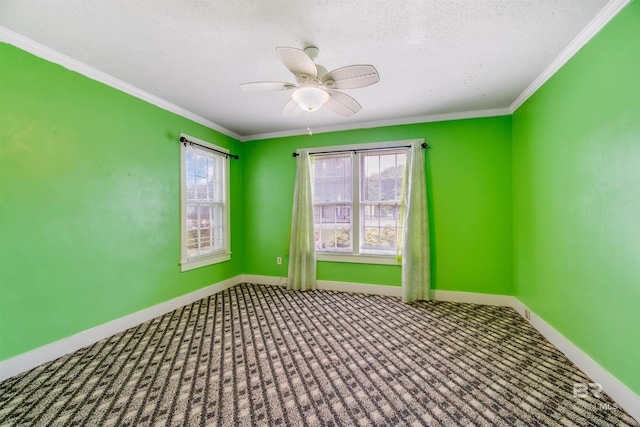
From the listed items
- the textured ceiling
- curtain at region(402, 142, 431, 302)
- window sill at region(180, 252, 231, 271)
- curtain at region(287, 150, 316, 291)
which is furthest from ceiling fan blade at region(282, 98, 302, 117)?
window sill at region(180, 252, 231, 271)

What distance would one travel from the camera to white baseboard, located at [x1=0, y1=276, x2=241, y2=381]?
77.7 inches

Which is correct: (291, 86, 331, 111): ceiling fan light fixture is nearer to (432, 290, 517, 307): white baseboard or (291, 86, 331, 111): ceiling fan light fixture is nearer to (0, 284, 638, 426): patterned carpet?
(0, 284, 638, 426): patterned carpet

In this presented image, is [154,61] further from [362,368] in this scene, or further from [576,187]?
[576,187]

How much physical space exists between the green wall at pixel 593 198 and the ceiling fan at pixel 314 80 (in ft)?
4.99

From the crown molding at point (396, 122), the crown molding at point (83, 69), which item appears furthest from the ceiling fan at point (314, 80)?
the crown molding at point (396, 122)

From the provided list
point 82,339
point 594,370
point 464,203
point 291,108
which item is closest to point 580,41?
point 464,203

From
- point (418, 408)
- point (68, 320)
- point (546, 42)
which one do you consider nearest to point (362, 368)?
point (418, 408)

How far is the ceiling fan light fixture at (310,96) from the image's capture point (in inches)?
77.5

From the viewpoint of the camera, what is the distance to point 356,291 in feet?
13.2

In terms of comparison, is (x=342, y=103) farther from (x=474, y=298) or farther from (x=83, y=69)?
(x=474, y=298)

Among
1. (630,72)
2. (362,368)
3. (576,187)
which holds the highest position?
(630,72)

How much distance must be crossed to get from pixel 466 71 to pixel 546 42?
1.89ft

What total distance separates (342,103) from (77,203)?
98.4 inches

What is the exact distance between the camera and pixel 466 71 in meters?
2.49
